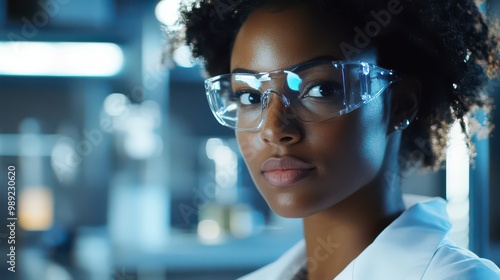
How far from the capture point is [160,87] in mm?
3260

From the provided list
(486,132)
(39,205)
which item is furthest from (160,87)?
(486,132)

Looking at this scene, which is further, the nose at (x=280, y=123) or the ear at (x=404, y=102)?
the ear at (x=404, y=102)

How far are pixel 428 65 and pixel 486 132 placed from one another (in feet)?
1.25

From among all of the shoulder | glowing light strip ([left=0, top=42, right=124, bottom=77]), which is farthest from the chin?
glowing light strip ([left=0, top=42, right=124, bottom=77])

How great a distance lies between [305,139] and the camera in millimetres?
1100

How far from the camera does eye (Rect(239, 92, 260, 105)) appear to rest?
1198mm

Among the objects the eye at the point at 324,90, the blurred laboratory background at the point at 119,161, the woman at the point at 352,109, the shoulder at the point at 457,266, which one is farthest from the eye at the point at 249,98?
the blurred laboratory background at the point at 119,161

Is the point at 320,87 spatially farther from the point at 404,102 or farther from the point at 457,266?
the point at 457,266

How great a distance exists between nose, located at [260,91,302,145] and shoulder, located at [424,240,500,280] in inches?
12.5

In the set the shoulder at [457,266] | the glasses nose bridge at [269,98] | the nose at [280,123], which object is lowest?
the shoulder at [457,266]

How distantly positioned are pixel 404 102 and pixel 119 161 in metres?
2.32

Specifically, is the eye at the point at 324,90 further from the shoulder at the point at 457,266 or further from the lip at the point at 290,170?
the shoulder at the point at 457,266

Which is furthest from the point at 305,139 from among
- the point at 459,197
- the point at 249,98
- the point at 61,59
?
the point at 61,59

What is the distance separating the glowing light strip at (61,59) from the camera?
3049 millimetres
